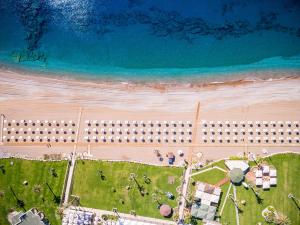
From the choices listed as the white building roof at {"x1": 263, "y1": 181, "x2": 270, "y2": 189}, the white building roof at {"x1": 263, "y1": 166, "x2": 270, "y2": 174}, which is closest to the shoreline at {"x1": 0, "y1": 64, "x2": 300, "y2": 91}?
the white building roof at {"x1": 263, "y1": 166, "x2": 270, "y2": 174}

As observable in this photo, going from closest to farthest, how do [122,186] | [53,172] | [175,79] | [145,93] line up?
[122,186] < [53,172] < [145,93] < [175,79]

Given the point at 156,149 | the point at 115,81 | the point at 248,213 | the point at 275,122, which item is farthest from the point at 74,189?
the point at 275,122

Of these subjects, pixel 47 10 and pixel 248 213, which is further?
pixel 47 10

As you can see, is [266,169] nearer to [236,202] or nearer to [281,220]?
[236,202]

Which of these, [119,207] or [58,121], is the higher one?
[58,121]

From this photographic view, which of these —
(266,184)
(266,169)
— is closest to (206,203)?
(266,184)

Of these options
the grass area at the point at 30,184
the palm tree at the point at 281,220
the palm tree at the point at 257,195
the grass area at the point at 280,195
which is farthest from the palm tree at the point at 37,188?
the palm tree at the point at 281,220

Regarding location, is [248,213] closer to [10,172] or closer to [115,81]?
[115,81]

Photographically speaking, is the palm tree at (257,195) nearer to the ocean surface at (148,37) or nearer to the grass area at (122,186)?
the grass area at (122,186)
